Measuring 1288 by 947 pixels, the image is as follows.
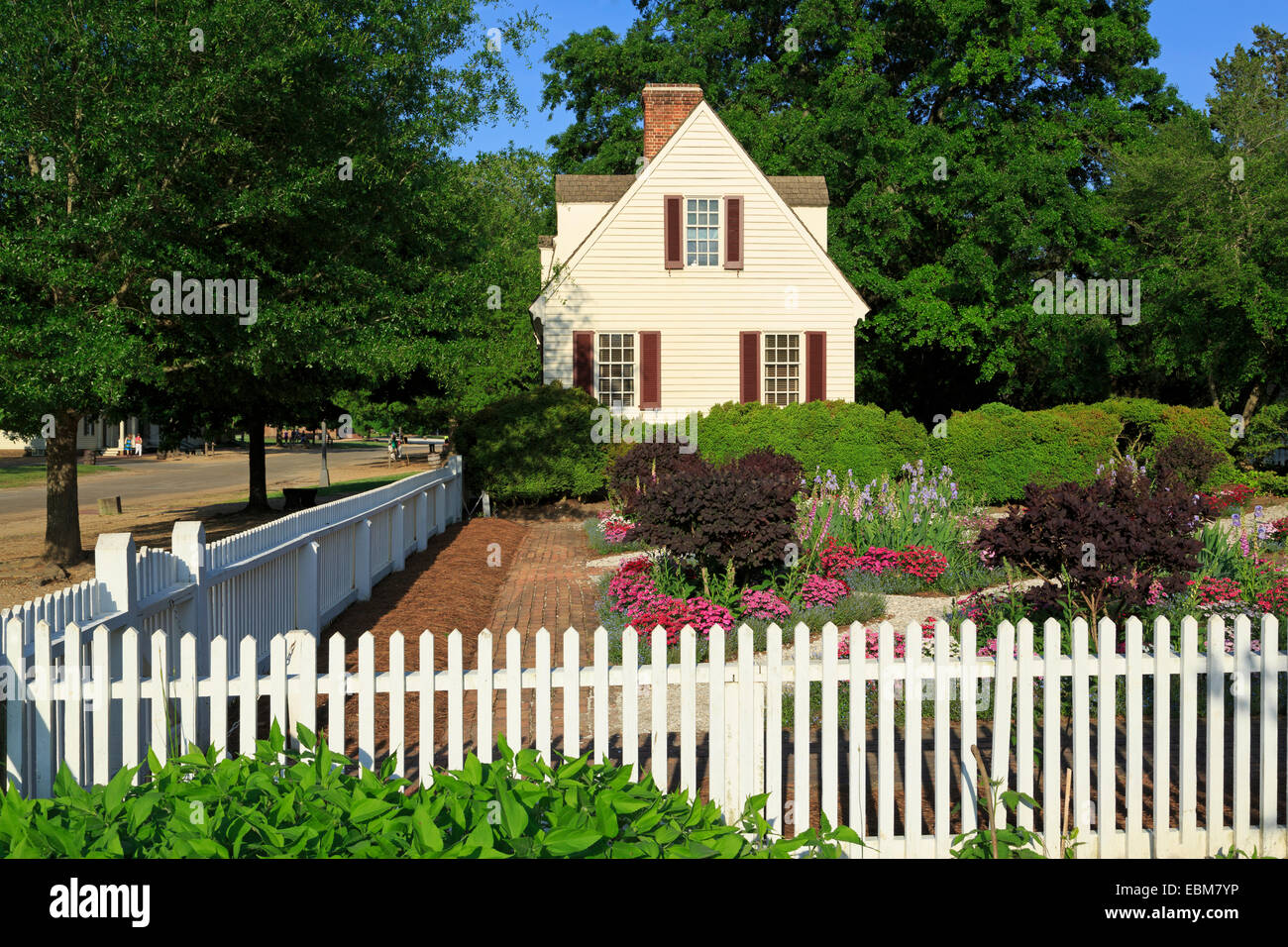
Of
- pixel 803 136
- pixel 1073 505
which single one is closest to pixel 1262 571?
pixel 1073 505

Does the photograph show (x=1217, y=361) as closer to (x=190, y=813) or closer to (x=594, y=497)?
(x=594, y=497)

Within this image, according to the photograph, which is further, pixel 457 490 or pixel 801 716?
pixel 457 490

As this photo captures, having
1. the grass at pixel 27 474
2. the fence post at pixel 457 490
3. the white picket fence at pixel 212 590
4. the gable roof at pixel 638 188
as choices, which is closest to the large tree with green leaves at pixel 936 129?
the gable roof at pixel 638 188

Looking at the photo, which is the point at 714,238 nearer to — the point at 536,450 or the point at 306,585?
the point at 536,450

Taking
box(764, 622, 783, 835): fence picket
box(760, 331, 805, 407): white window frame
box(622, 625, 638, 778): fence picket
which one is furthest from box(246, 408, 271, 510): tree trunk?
box(764, 622, 783, 835): fence picket

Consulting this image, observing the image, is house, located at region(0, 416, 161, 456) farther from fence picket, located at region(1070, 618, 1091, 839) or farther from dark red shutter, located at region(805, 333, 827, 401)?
fence picket, located at region(1070, 618, 1091, 839)

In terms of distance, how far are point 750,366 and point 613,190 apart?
22.5ft

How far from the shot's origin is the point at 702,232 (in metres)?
25.1

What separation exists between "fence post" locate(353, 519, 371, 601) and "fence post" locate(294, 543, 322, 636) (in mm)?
2235

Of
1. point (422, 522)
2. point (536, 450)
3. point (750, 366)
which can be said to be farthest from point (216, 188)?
point (750, 366)

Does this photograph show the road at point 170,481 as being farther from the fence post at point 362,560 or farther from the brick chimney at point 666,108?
the fence post at point 362,560

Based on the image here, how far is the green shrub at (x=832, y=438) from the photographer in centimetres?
2248

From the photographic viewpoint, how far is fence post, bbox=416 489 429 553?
16656mm

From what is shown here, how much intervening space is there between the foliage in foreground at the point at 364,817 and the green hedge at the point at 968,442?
63.2ft
